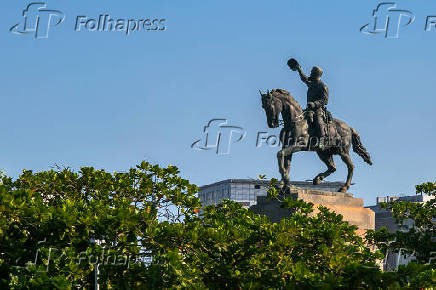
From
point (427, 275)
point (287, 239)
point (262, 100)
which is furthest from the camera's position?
point (262, 100)

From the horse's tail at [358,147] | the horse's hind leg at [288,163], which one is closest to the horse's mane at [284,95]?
the horse's hind leg at [288,163]

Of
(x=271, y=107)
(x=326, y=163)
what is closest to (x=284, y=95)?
(x=271, y=107)

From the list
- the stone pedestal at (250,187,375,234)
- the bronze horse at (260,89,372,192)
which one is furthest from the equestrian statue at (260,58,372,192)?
the stone pedestal at (250,187,375,234)

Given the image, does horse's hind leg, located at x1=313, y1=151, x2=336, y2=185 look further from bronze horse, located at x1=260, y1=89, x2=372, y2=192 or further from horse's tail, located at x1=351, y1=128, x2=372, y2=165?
horse's tail, located at x1=351, y1=128, x2=372, y2=165

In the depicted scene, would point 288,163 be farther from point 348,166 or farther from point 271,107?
point 348,166

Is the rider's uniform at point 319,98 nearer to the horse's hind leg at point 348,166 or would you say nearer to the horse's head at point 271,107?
the horse's head at point 271,107

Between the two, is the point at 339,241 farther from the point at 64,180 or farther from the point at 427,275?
the point at 64,180

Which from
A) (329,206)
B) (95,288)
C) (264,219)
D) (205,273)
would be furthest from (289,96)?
(95,288)

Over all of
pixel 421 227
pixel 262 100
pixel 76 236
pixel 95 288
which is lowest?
pixel 95 288

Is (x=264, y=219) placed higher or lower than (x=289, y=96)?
lower

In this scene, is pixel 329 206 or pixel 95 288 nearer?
pixel 95 288

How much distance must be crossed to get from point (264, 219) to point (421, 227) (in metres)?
6.25

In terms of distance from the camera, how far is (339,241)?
718 inches

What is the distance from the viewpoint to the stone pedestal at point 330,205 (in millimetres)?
25000
